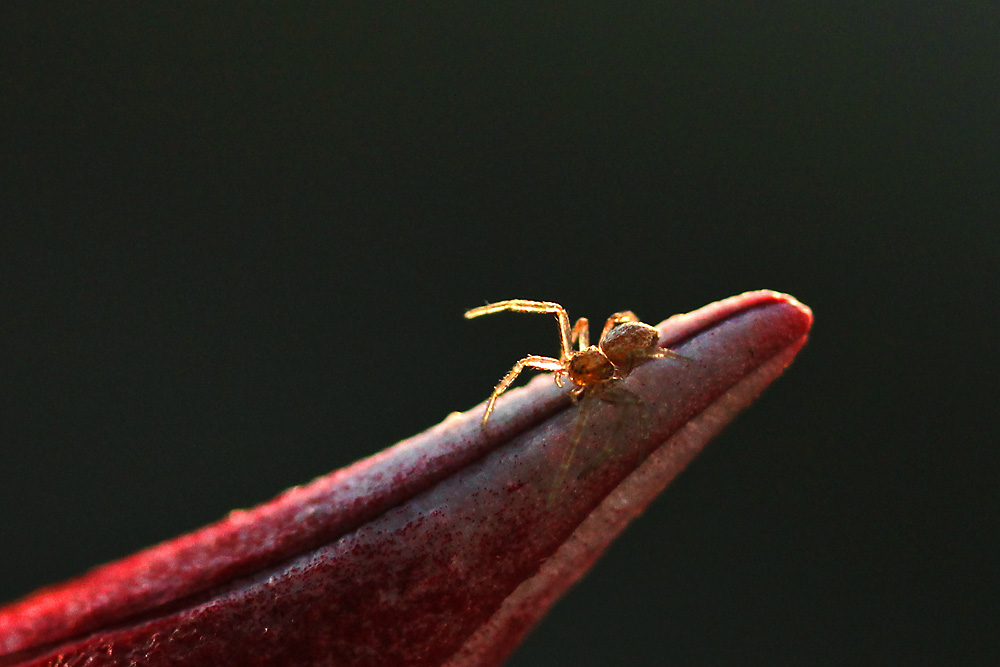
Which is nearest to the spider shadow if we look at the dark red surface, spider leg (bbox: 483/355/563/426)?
the dark red surface

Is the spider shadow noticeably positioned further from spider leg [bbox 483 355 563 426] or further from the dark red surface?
spider leg [bbox 483 355 563 426]

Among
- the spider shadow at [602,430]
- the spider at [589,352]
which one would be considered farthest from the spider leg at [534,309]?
the spider shadow at [602,430]

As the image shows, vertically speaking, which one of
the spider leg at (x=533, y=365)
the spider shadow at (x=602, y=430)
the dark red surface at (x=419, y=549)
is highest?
the spider shadow at (x=602, y=430)

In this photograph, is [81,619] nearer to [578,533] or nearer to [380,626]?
[380,626]

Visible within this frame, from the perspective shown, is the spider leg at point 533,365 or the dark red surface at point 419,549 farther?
the spider leg at point 533,365

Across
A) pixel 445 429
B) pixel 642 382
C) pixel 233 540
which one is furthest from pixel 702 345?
pixel 233 540

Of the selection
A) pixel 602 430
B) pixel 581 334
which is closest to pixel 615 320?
pixel 581 334

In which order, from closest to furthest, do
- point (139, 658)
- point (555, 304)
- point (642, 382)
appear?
point (139, 658), point (642, 382), point (555, 304)

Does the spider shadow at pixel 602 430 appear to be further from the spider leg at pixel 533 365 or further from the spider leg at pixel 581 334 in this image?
the spider leg at pixel 581 334
